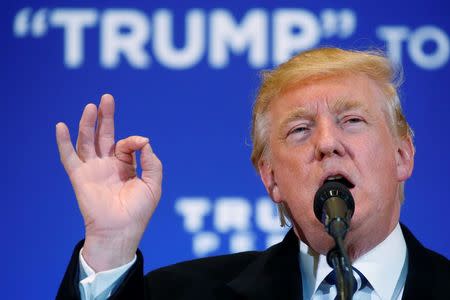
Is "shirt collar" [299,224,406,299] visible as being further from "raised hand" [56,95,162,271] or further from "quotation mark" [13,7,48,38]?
"quotation mark" [13,7,48,38]

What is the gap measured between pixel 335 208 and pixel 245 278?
1.64 ft

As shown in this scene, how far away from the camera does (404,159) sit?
6.73 feet

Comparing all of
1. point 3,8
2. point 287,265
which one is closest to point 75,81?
point 3,8

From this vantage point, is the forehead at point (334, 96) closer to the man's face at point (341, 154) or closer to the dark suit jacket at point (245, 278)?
the man's face at point (341, 154)

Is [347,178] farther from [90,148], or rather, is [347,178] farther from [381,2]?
[381,2]

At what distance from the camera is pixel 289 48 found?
8.62 feet

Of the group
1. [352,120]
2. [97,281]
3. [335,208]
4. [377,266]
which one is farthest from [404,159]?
[97,281]

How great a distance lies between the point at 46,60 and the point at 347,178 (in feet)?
3.74

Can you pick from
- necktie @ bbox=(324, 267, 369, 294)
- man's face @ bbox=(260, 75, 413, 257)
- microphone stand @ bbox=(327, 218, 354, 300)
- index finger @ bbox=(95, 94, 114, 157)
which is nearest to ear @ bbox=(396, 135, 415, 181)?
man's face @ bbox=(260, 75, 413, 257)

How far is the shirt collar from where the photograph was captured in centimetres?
188

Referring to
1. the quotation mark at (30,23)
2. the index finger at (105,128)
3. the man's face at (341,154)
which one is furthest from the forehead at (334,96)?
the quotation mark at (30,23)

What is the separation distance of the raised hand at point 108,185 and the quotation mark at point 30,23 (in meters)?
0.83

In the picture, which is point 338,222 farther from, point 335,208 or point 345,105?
point 345,105

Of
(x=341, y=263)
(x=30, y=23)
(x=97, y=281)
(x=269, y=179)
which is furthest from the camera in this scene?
(x=30, y=23)
